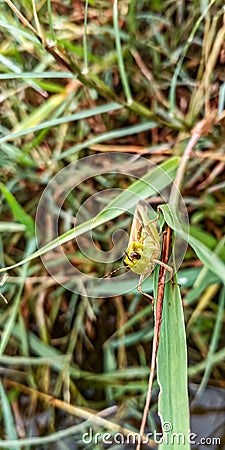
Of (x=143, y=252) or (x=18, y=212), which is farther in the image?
(x=18, y=212)

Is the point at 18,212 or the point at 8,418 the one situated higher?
the point at 18,212

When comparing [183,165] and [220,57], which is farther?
[220,57]

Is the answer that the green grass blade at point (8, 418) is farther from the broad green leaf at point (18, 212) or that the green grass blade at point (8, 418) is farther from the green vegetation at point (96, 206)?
the broad green leaf at point (18, 212)

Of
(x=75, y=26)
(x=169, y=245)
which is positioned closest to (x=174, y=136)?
(x=75, y=26)

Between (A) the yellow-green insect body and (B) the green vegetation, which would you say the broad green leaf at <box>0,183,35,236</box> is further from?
(A) the yellow-green insect body

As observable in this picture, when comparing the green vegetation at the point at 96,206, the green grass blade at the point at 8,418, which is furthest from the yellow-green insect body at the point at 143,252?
the green grass blade at the point at 8,418

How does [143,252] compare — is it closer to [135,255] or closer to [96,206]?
[135,255]

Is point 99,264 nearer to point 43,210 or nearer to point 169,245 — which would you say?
point 43,210

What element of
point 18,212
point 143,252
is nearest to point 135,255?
point 143,252
